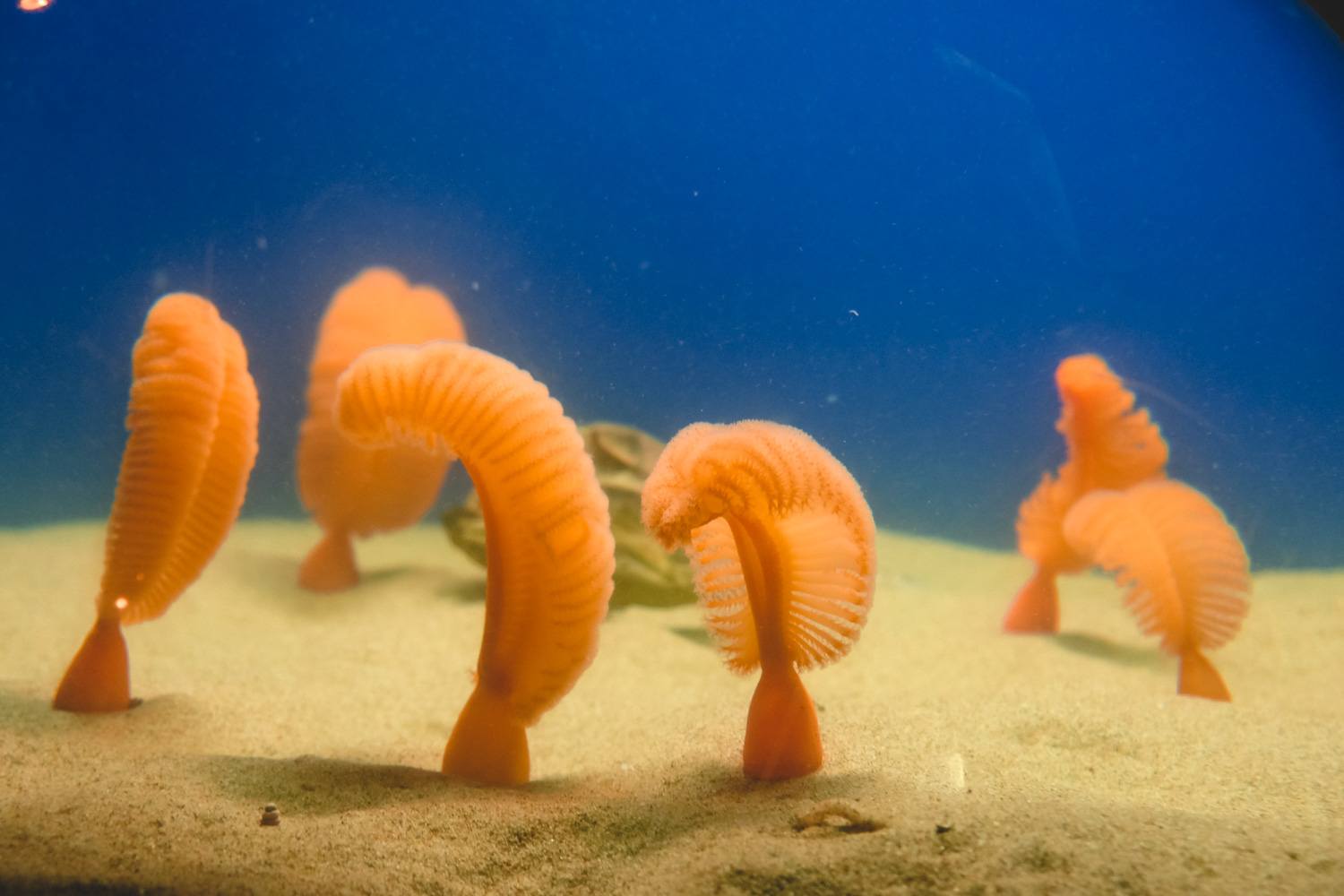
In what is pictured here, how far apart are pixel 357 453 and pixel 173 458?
202 cm

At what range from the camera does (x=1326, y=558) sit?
420cm

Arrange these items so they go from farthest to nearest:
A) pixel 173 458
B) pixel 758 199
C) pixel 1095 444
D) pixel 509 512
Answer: pixel 1095 444 < pixel 758 199 < pixel 173 458 < pixel 509 512

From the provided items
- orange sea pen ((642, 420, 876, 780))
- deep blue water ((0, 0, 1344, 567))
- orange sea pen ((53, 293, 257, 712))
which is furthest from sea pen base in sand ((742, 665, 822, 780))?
orange sea pen ((53, 293, 257, 712))

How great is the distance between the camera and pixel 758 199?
265cm

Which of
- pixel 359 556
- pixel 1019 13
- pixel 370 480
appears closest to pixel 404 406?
pixel 1019 13

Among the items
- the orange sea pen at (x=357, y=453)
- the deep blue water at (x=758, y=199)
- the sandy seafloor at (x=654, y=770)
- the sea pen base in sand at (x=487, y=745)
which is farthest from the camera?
the orange sea pen at (x=357, y=453)

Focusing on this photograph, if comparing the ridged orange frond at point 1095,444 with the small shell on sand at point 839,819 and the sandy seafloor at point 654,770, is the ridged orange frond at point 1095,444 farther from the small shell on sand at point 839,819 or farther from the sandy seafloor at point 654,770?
the small shell on sand at point 839,819

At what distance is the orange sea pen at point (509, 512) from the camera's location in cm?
167

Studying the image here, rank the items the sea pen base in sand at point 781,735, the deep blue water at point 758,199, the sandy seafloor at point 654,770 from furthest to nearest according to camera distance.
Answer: the deep blue water at point 758,199, the sea pen base in sand at point 781,735, the sandy seafloor at point 654,770

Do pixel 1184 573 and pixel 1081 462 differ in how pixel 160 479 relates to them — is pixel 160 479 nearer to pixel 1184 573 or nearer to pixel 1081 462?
pixel 1184 573

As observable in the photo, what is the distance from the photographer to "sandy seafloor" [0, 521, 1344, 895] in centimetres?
112

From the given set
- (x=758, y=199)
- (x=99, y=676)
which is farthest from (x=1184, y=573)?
(x=99, y=676)

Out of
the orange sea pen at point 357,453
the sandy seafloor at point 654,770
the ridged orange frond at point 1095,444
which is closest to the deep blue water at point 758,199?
the ridged orange frond at point 1095,444

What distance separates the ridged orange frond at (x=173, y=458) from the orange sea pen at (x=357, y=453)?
175 cm
